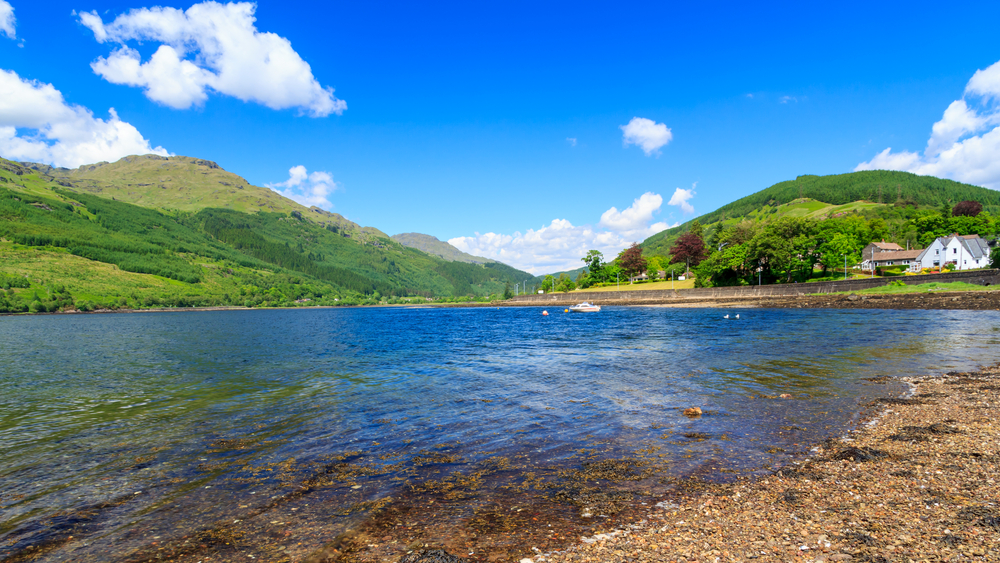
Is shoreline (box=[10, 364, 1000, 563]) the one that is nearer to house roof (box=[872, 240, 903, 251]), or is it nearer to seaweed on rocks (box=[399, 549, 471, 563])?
seaweed on rocks (box=[399, 549, 471, 563])

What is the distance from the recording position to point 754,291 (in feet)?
340

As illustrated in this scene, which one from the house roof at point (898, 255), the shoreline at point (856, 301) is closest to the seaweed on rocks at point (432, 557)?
the shoreline at point (856, 301)

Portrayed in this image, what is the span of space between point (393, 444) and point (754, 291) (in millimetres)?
112111

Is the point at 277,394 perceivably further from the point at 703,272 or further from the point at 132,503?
the point at 703,272

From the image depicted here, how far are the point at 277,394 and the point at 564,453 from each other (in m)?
14.4

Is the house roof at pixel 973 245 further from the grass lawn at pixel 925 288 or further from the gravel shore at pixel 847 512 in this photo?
the gravel shore at pixel 847 512

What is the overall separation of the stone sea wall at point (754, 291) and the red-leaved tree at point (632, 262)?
2589 cm

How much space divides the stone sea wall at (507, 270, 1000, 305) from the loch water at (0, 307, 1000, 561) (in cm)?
7187

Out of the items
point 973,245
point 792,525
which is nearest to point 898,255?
point 973,245

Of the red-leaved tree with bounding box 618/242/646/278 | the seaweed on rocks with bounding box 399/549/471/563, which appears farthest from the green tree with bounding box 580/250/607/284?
the seaweed on rocks with bounding box 399/549/471/563

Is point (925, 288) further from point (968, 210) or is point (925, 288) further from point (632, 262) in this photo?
point (968, 210)

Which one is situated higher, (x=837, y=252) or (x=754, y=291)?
(x=837, y=252)

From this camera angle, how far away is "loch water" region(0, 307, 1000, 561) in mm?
7172

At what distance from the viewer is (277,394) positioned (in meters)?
19.2
